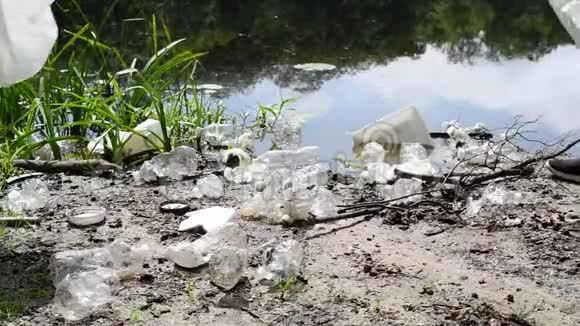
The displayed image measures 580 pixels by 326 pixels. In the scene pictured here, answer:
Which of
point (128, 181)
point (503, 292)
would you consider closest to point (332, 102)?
point (128, 181)

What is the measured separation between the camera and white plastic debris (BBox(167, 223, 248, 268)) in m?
1.59

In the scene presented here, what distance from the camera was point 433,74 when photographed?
3582mm

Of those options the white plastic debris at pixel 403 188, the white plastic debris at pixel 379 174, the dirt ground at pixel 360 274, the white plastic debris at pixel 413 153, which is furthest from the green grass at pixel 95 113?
the white plastic debris at pixel 403 188

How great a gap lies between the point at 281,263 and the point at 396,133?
3.84 ft

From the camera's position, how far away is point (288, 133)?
273 centimetres

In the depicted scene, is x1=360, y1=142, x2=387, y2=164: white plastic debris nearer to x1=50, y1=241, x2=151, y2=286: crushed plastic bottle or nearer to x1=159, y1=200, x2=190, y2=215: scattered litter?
x1=159, y1=200, x2=190, y2=215: scattered litter

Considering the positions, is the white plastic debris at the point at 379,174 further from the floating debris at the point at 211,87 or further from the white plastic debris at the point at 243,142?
the floating debris at the point at 211,87

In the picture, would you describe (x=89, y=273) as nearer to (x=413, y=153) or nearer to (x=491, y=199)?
(x=491, y=199)

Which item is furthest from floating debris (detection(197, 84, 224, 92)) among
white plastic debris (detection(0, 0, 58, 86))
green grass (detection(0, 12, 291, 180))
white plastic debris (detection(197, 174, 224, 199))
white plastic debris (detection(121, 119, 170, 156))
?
white plastic debris (detection(0, 0, 58, 86))

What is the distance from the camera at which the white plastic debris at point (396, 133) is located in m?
2.59

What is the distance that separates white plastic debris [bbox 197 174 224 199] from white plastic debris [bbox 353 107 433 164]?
639mm

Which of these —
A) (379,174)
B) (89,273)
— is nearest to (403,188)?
(379,174)

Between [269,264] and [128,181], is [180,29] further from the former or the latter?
[269,264]

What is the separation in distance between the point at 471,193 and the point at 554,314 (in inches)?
25.4
